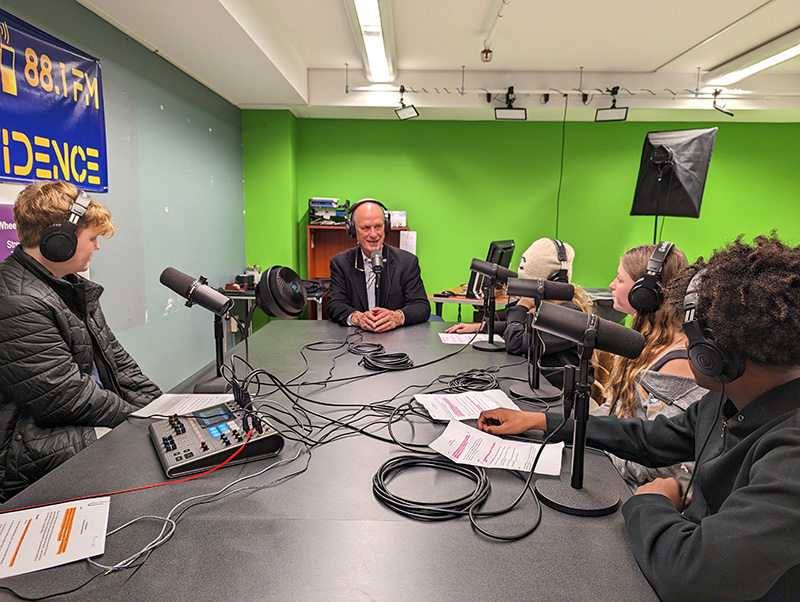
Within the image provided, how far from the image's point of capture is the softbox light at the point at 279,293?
1535 mm

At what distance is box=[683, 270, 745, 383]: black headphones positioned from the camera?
824 millimetres

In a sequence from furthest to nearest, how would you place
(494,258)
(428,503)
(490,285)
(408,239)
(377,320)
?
(408,239) < (494,258) < (377,320) < (490,285) < (428,503)

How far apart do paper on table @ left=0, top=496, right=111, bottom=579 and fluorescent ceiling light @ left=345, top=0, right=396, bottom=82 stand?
116 inches

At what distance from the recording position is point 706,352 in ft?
2.75

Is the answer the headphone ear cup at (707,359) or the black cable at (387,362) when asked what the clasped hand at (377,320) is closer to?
the black cable at (387,362)

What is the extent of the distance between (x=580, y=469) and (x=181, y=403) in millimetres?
1111

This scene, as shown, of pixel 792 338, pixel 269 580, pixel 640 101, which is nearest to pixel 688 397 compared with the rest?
pixel 792 338

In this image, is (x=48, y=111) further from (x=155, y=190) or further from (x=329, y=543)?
(x=329, y=543)

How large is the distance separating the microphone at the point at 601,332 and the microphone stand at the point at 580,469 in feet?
0.04

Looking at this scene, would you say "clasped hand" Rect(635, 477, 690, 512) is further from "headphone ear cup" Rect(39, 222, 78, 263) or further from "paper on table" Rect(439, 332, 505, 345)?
"headphone ear cup" Rect(39, 222, 78, 263)

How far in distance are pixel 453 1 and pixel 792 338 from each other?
3123 mm

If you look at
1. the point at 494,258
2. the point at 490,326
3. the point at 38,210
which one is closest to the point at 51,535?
the point at 38,210

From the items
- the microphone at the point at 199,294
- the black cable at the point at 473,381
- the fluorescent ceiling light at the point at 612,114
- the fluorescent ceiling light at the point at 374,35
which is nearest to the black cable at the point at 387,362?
the black cable at the point at 473,381

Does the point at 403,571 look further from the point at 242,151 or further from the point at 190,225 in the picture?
the point at 242,151
